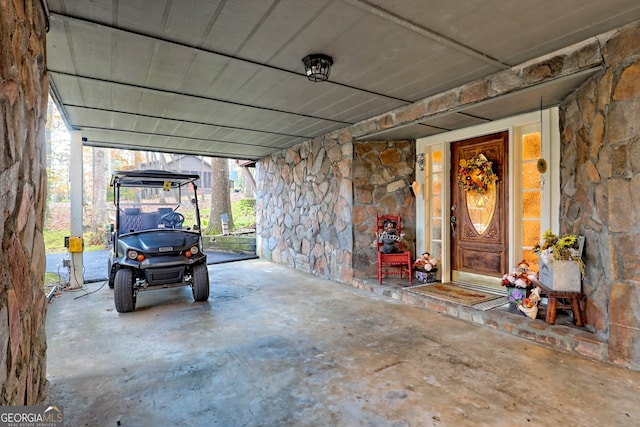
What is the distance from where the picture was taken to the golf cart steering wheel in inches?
190

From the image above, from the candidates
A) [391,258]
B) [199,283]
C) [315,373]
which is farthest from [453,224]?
[199,283]

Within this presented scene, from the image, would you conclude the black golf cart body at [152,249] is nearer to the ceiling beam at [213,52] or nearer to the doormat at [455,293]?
the ceiling beam at [213,52]

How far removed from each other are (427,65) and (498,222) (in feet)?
7.43

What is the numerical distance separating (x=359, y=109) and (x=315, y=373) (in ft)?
10.1

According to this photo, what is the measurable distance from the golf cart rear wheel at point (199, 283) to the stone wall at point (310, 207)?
2.06 metres

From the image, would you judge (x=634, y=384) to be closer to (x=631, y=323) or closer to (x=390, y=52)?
(x=631, y=323)

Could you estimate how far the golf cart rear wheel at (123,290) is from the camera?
145 inches

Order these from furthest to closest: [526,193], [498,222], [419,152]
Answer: [419,152]
[498,222]
[526,193]

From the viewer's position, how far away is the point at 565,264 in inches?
112

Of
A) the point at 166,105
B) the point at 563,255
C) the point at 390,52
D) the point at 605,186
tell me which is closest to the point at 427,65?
the point at 390,52

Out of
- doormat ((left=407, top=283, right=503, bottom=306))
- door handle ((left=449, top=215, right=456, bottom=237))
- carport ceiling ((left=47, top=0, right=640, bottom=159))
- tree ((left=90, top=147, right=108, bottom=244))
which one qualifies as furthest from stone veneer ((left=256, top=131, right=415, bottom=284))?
tree ((left=90, top=147, right=108, bottom=244))

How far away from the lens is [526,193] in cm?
385

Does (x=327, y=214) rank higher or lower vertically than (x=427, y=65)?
lower

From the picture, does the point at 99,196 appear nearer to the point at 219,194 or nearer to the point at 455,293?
the point at 219,194
